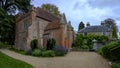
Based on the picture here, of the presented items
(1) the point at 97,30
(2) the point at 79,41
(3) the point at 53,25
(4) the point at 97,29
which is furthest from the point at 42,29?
(4) the point at 97,29

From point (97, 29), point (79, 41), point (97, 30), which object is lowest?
point (79, 41)

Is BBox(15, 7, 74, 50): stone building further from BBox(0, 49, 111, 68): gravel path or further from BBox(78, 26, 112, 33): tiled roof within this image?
BBox(78, 26, 112, 33): tiled roof

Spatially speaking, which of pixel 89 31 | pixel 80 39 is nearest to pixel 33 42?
pixel 80 39

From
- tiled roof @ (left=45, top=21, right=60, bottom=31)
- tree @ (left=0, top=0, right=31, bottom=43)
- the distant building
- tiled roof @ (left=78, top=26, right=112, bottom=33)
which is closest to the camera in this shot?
tiled roof @ (left=45, top=21, right=60, bottom=31)

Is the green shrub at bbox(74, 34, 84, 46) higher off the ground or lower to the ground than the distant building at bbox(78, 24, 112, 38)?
lower

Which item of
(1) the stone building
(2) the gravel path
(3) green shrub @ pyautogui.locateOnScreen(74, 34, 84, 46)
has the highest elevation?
(1) the stone building

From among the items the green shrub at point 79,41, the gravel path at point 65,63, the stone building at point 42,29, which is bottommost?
the gravel path at point 65,63

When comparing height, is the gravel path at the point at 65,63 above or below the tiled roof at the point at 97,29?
below

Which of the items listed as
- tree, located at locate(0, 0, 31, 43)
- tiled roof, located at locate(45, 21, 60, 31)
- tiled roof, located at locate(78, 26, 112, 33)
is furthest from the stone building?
tiled roof, located at locate(78, 26, 112, 33)

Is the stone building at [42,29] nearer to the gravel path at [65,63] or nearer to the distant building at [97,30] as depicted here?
the gravel path at [65,63]

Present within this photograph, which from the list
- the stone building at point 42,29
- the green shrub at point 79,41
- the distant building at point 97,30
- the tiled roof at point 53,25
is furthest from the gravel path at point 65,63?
the distant building at point 97,30

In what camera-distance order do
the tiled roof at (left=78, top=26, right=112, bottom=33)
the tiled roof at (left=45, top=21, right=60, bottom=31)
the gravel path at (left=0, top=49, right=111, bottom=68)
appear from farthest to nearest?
the tiled roof at (left=78, top=26, right=112, bottom=33), the tiled roof at (left=45, top=21, right=60, bottom=31), the gravel path at (left=0, top=49, right=111, bottom=68)

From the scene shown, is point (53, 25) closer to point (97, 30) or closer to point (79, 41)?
point (79, 41)

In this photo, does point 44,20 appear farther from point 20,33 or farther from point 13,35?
point 13,35
